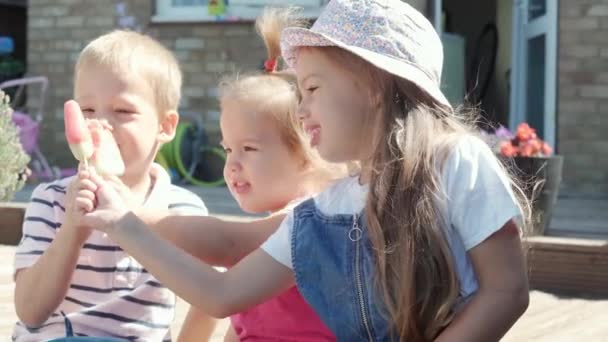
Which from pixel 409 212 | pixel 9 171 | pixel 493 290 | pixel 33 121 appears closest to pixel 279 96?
pixel 409 212

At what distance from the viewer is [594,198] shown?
877 cm

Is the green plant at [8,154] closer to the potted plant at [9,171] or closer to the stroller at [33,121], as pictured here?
the potted plant at [9,171]

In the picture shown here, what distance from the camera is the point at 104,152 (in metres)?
2.29

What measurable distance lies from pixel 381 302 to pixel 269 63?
0.80m

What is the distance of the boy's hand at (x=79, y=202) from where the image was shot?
84.7 inches

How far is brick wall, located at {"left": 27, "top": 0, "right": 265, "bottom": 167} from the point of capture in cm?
1021

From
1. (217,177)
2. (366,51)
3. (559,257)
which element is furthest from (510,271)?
(217,177)

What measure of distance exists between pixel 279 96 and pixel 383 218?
0.59 meters

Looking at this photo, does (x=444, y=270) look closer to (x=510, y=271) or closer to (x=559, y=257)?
(x=510, y=271)

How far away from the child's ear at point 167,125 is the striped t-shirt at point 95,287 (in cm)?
15

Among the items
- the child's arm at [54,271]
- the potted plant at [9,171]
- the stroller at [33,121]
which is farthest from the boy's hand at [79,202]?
the stroller at [33,121]

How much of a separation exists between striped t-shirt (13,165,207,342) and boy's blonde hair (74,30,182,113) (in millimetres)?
241

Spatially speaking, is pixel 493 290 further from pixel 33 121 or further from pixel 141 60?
pixel 33 121

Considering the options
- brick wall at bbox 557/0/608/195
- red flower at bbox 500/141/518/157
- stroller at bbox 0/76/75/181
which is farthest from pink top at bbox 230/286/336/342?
stroller at bbox 0/76/75/181
